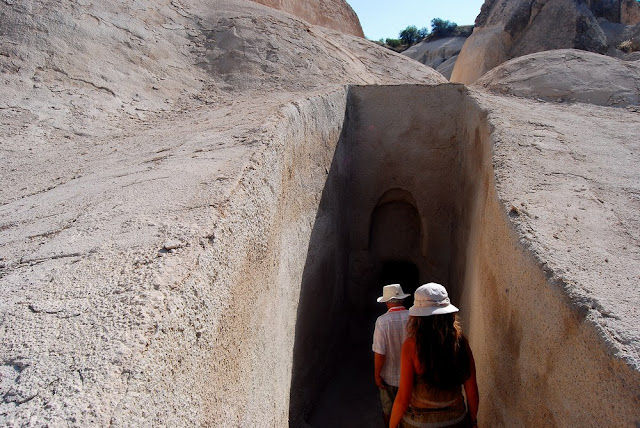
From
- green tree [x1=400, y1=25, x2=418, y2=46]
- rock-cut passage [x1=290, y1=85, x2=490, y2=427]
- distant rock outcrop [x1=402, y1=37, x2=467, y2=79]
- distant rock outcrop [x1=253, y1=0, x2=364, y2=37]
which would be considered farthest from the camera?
green tree [x1=400, y1=25, x2=418, y2=46]

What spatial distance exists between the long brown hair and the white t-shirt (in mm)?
485

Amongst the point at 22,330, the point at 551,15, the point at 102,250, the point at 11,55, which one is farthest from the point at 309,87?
the point at 551,15

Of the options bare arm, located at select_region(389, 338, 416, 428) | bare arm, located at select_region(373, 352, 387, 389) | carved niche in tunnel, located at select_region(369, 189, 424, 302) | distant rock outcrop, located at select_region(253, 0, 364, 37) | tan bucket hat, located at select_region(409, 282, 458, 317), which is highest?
distant rock outcrop, located at select_region(253, 0, 364, 37)

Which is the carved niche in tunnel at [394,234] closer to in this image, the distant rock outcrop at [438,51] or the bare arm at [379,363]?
the bare arm at [379,363]

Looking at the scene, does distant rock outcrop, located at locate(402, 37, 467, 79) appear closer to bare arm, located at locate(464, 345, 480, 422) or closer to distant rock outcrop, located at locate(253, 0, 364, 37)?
distant rock outcrop, located at locate(253, 0, 364, 37)

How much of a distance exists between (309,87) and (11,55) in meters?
3.33

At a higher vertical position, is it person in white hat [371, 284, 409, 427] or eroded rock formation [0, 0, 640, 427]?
eroded rock formation [0, 0, 640, 427]

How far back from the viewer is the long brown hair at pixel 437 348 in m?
2.49

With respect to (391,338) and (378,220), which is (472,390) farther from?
(378,220)

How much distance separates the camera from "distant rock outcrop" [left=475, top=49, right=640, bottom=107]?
21.7 ft

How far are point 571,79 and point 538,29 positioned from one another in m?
5.50

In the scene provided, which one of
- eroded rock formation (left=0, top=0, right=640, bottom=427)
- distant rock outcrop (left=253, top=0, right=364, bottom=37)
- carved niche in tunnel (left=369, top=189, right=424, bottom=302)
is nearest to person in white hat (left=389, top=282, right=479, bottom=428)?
eroded rock formation (left=0, top=0, right=640, bottom=427)

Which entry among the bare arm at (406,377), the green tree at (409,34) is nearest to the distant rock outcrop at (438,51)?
the green tree at (409,34)

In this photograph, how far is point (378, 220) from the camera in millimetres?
7281
